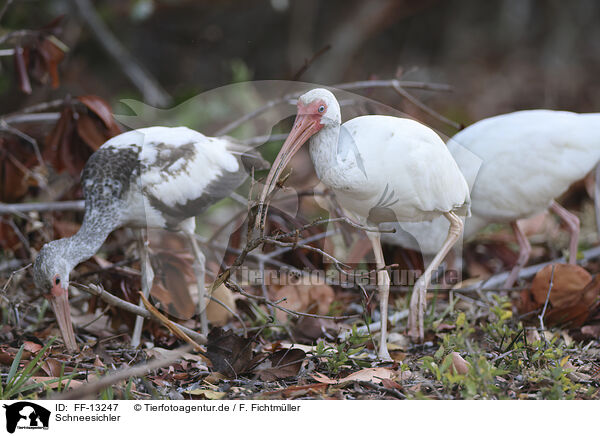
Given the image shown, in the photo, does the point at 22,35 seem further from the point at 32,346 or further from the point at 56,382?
the point at 56,382

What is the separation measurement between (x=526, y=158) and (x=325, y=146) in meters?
1.75

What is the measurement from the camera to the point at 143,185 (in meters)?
2.78

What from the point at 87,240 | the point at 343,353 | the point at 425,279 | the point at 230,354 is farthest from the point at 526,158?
the point at 87,240

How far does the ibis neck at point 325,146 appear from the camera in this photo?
230cm

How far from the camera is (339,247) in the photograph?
3.57 m

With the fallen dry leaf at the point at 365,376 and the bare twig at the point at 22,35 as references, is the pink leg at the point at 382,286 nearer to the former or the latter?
the fallen dry leaf at the point at 365,376

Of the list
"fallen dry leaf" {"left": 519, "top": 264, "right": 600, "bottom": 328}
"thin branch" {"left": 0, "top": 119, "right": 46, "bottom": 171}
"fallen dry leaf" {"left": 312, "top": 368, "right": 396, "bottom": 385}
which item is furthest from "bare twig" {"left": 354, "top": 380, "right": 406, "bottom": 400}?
"thin branch" {"left": 0, "top": 119, "right": 46, "bottom": 171}

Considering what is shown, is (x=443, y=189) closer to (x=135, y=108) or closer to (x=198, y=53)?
(x=135, y=108)

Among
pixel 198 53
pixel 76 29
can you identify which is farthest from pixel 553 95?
pixel 76 29

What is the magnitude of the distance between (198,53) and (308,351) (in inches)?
259
